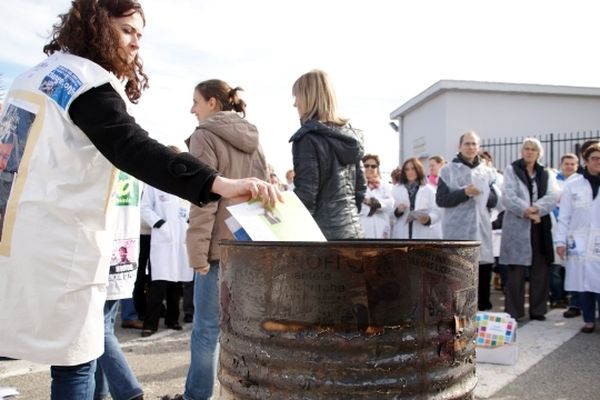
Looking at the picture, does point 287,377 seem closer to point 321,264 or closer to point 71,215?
point 321,264

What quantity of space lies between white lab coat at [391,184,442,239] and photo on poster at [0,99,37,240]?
5.88 meters

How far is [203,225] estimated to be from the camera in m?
3.11

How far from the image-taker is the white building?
57.4 feet

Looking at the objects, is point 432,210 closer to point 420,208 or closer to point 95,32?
point 420,208

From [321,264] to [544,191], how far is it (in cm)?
535

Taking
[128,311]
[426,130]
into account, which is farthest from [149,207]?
[426,130]

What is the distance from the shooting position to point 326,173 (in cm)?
355

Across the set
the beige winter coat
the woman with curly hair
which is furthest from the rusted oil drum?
the beige winter coat

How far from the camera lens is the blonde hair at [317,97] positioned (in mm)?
3590

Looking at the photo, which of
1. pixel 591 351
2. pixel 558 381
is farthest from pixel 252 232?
pixel 591 351

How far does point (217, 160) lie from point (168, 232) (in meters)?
3.12

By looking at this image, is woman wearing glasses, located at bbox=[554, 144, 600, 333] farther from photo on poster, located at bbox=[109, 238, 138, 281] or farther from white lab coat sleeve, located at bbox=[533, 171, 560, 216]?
photo on poster, located at bbox=[109, 238, 138, 281]

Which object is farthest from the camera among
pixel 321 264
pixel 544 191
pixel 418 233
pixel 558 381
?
pixel 418 233

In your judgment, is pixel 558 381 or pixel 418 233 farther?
pixel 418 233
